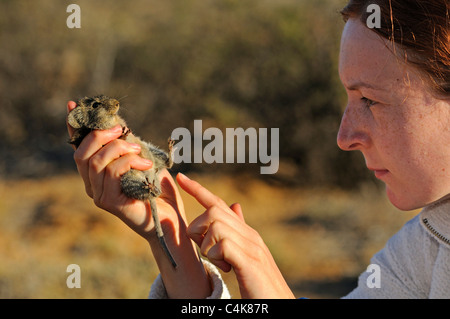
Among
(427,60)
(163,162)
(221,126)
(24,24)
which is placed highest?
(24,24)

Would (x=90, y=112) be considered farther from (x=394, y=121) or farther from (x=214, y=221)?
(x=394, y=121)

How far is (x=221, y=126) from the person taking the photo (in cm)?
1361

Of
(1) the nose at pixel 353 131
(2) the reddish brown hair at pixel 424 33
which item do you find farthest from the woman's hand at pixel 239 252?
(2) the reddish brown hair at pixel 424 33

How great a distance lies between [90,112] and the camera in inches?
103

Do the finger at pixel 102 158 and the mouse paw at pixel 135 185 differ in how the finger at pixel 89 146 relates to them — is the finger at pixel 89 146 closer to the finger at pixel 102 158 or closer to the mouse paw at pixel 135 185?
the finger at pixel 102 158

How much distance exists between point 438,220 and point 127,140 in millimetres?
1630

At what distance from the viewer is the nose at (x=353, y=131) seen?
7.17 ft

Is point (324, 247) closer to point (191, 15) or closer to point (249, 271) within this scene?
point (249, 271)

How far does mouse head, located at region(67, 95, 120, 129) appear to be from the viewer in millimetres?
2600

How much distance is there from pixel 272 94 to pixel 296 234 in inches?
190

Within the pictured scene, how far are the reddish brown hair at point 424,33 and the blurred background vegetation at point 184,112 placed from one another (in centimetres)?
651

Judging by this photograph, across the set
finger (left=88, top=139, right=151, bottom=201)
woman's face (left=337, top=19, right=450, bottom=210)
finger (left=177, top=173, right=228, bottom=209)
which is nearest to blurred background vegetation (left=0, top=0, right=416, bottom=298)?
finger (left=88, top=139, right=151, bottom=201)

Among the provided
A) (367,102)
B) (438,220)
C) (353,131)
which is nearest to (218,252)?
(353,131)

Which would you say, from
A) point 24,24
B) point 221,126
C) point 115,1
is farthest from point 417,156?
point 115,1
